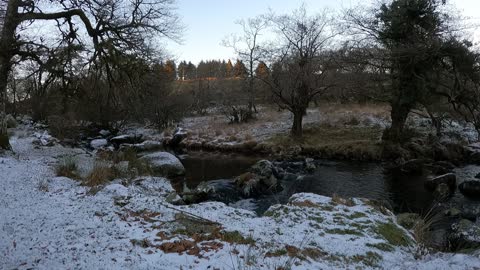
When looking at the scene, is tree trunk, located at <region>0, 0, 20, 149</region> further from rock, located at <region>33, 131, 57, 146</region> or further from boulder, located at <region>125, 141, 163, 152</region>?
boulder, located at <region>125, 141, 163, 152</region>

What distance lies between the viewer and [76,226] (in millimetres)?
4926

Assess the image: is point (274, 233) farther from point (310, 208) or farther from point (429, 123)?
point (429, 123)

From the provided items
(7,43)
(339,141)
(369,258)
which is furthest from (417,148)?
(7,43)

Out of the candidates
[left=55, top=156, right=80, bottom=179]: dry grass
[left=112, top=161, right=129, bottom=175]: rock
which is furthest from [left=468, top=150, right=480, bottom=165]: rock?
[left=55, top=156, right=80, bottom=179]: dry grass

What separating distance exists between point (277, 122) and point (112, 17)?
16594 millimetres

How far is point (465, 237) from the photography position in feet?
22.1

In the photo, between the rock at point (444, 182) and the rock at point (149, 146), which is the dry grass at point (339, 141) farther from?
the rock at point (149, 146)

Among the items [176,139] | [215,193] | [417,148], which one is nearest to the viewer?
[215,193]

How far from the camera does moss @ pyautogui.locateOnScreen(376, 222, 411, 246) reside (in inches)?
223

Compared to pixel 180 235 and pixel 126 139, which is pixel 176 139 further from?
pixel 180 235

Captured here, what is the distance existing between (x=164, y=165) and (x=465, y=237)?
9704 mm

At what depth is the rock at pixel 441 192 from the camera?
10883mm

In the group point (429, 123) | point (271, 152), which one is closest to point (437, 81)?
point (429, 123)

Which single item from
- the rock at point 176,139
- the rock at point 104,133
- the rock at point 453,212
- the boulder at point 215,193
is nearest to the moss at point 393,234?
the rock at point 453,212
